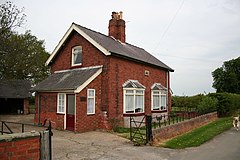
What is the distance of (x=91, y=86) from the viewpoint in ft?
53.0

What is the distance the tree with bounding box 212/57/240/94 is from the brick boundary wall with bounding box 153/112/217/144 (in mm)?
41790

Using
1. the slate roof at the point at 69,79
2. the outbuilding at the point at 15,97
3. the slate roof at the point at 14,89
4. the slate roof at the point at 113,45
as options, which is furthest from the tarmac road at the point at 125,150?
the outbuilding at the point at 15,97

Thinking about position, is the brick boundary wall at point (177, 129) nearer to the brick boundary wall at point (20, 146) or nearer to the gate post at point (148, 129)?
the gate post at point (148, 129)

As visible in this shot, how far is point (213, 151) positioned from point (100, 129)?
801 centimetres

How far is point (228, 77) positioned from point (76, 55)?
51.8 metres

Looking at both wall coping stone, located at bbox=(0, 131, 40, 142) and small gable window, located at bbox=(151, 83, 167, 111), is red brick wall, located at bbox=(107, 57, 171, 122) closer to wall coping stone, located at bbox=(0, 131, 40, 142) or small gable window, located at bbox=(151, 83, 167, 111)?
small gable window, located at bbox=(151, 83, 167, 111)

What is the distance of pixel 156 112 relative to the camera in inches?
851

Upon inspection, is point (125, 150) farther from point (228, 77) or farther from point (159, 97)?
point (228, 77)

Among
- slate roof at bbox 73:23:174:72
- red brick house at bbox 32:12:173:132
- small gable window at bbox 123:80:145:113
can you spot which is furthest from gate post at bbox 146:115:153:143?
slate roof at bbox 73:23:174:72

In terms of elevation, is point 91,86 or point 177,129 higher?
point 91,86

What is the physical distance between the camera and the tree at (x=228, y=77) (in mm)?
58812

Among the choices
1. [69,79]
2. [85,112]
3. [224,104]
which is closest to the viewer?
[85,112]

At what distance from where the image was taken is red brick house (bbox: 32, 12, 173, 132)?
15805 mm

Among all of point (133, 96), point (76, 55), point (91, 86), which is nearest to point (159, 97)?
point (133, 96)
